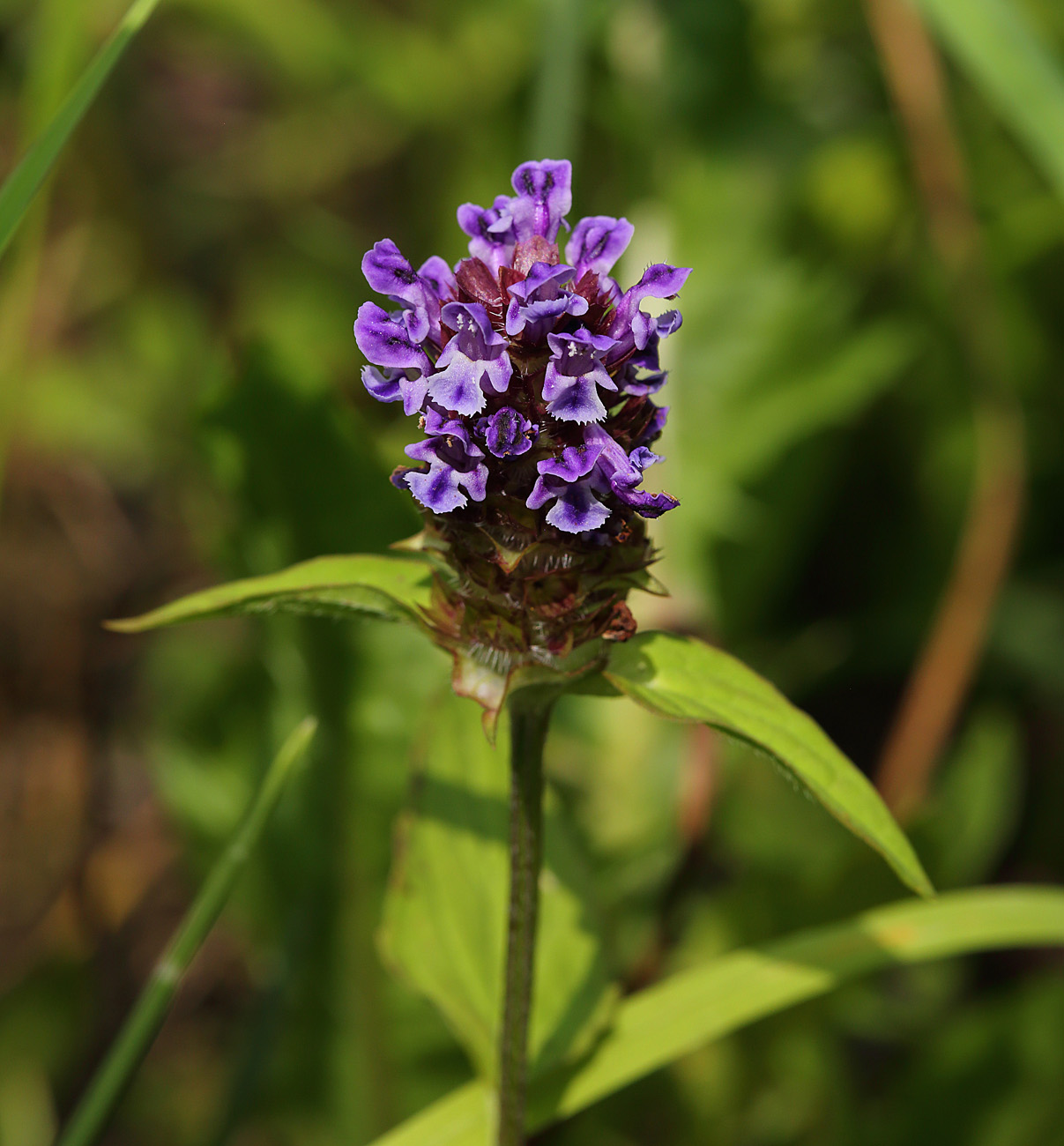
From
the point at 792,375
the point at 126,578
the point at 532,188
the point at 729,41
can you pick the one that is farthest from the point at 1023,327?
the point at 126,578

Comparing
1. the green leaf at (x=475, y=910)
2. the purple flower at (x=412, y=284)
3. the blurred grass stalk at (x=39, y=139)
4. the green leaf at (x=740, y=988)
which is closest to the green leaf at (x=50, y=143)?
the blurred grass stalk at (x=39, y=139)

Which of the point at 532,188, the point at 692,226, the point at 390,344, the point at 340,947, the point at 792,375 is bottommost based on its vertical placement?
the point at 340,947

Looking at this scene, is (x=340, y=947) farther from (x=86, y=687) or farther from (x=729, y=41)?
(x=729, y=41)

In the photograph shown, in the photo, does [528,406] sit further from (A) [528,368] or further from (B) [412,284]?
(B) [412,284]

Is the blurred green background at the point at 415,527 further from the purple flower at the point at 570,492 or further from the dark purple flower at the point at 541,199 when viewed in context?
the dark purple flower at the point at 541,199

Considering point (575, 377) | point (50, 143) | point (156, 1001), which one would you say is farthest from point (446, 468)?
point (156, 1001)

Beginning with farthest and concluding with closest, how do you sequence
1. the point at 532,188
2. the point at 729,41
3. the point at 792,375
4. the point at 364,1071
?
1. the point at 729,41
2. the point at 792,375
3. the point at 364,1071
4. the point at 532,188
